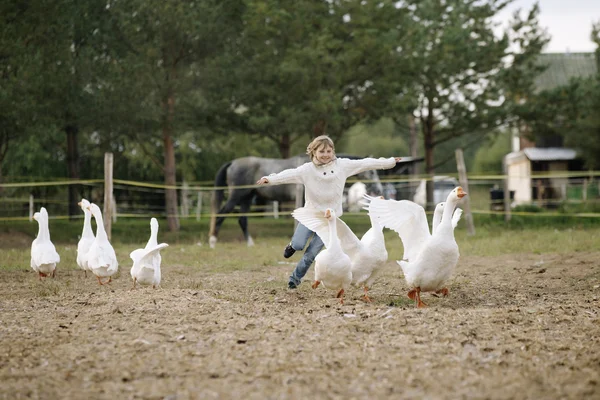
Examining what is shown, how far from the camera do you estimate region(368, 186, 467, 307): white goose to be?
6.47m

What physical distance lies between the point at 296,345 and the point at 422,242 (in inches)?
98.5

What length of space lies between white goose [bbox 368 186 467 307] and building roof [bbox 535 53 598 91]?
34281mm

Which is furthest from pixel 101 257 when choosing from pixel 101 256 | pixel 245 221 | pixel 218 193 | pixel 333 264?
pixel 218 193

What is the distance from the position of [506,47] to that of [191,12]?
33.0 feet

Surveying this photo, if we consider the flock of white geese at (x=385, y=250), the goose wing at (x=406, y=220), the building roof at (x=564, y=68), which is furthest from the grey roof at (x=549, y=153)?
the goose wing at (x=406, y=220)

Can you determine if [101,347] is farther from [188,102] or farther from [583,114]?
[583,114]

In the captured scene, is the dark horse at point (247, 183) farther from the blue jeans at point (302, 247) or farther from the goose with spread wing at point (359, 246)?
the goose with spread wing at point (359, 246)

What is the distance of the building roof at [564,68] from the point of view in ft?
128

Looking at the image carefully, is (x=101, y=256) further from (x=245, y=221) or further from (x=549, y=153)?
(x=549, y=153)

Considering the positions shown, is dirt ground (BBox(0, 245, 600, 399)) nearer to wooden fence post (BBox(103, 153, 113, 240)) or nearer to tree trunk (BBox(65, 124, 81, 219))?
wooden fence post (BBox(103, 153, 113, 240))

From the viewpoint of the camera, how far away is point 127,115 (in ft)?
58.5

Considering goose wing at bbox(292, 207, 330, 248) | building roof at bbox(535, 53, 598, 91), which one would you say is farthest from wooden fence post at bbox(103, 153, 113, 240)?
building roof at bbox(535, 53, 598, 91)

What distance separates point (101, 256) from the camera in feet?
27.3

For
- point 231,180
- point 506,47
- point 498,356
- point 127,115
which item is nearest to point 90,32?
point 127,115
